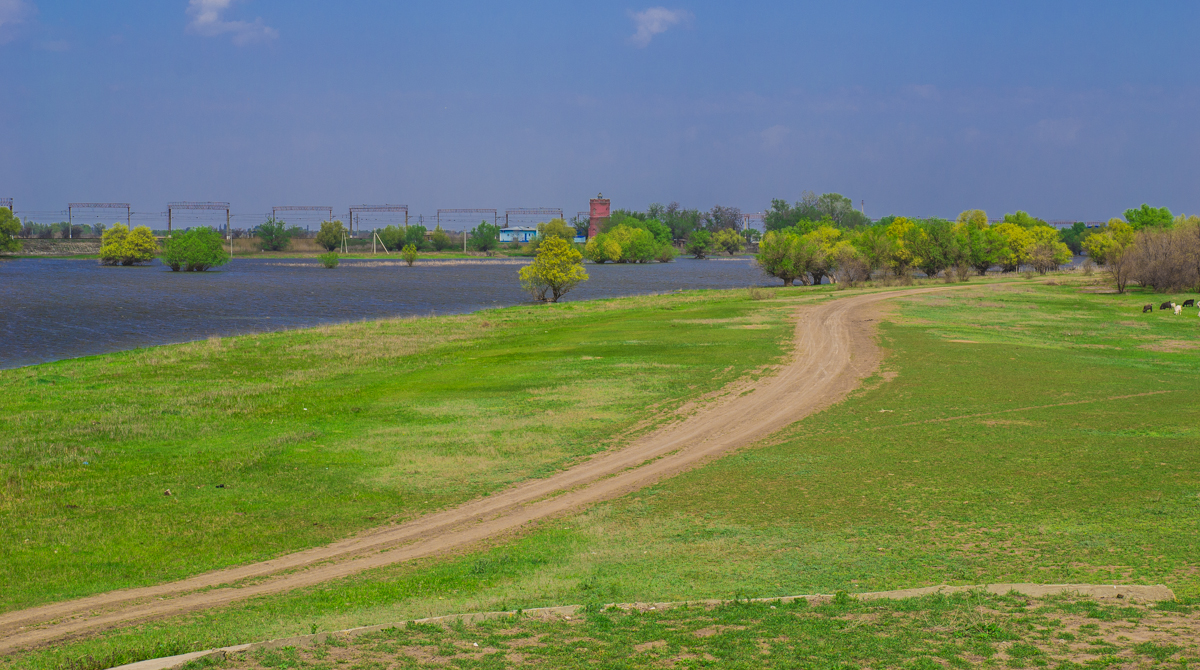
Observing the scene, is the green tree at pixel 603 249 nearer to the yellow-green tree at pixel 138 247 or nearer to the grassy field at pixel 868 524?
the yellow-green tree at pixel 138 247

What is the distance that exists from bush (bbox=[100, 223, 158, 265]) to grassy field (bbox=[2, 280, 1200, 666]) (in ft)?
508

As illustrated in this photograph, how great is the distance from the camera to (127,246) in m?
153

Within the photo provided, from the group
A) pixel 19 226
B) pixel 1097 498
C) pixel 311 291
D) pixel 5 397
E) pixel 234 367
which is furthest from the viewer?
pixel 19 226

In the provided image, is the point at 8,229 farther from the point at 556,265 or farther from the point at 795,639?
the point at 795,639

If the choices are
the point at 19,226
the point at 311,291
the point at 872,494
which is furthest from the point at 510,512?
the point at 19,226

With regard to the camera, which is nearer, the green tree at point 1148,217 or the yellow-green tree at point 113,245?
the green tree at point 1148,217

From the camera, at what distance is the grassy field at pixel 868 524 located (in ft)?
33.9

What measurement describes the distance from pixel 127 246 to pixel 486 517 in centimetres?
15848

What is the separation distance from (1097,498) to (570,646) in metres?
9.46

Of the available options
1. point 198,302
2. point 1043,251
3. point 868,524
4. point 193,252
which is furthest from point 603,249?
point 868,524

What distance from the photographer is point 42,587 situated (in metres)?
11.1

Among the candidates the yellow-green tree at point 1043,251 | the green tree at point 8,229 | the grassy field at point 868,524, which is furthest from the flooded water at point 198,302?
the green tree at point 8,229

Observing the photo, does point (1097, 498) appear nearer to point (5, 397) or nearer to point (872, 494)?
point (872, 494)

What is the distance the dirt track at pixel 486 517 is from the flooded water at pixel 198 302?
31.9 meters
